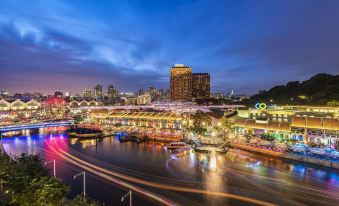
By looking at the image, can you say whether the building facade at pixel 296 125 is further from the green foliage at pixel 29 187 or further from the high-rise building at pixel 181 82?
the high-rise building at pixel 181 82

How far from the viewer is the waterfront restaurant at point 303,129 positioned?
19.8 metres

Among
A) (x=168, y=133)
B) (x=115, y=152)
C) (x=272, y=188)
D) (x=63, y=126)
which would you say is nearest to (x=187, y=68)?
(x=63, y=126)

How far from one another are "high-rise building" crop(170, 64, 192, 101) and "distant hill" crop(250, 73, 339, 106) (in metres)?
49.7

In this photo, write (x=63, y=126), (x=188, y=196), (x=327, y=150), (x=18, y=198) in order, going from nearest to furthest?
(x=18, y=198)
(x=188, y=196)
(x=327, y=150)
(x=63, y=126)

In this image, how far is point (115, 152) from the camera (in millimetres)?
21938

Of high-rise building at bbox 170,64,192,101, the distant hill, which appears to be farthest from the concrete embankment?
high-rise building at bbox 170,64,192,101

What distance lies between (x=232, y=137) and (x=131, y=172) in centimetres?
1215

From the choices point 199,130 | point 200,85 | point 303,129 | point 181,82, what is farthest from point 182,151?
point 200,85

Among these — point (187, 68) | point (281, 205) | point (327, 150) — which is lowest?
point (281, 205)

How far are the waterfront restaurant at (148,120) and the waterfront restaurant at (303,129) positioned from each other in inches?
403

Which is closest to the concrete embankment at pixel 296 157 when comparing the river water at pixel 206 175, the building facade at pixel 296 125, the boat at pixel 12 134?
the river water at pixel 206 175

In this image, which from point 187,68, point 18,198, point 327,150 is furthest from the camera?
point 187,68

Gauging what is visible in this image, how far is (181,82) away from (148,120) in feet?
219

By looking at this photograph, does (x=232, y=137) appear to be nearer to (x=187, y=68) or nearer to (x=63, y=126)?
(x=63, y=126)
